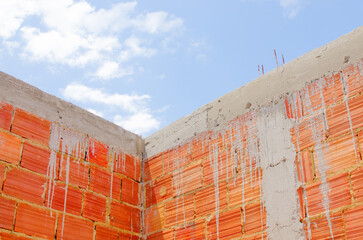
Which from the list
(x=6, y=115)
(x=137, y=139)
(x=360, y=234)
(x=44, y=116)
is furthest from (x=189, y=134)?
(x=360, y=234)

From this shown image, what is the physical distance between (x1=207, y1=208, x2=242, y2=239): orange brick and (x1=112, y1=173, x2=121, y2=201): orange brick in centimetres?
76

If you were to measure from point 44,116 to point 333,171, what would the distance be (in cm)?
189

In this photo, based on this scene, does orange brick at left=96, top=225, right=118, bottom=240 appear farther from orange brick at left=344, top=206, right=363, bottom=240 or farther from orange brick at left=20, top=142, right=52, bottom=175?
orange brick at left=344, top=206, right=363, bottom=240

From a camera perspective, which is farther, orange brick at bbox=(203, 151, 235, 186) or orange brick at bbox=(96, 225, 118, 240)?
orange brick at bbox=(96, 225, 118, 240)

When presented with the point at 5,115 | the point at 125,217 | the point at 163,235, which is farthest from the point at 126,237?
the point at 5,115

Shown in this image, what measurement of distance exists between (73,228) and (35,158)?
1.66ft

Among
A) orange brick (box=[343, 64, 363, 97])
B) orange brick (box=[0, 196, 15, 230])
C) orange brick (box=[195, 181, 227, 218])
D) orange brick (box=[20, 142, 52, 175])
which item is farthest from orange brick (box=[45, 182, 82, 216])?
orange brick (box=[343, 64, 363, 97])

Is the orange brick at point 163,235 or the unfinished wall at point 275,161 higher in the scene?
the unfinished wall at point 275,161

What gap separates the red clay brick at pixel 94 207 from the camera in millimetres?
3368

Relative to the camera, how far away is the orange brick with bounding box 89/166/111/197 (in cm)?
349

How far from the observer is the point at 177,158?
3.65 metres

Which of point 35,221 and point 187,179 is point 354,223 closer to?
Answer: point 187,179

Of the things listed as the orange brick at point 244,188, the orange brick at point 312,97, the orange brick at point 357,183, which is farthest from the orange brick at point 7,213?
the orange brick at point 357,183

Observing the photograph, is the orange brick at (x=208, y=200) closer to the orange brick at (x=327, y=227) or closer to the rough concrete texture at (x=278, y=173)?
the rough concrete texture at (x=278, y=173)
